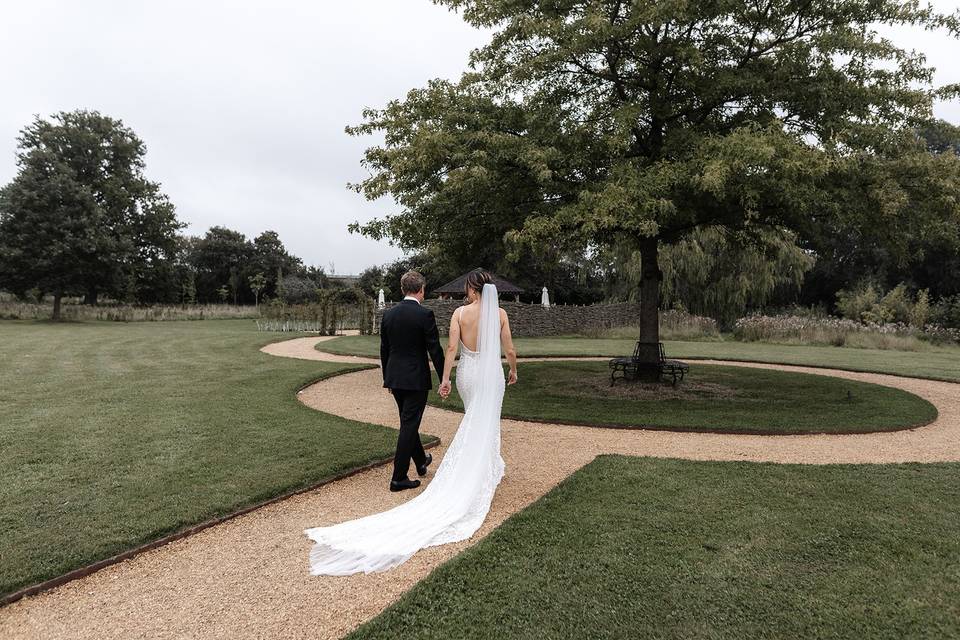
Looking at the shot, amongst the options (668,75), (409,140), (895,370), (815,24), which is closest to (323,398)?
(409,140)

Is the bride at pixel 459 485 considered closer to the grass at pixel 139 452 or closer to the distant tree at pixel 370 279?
the grass at pixel 139 452

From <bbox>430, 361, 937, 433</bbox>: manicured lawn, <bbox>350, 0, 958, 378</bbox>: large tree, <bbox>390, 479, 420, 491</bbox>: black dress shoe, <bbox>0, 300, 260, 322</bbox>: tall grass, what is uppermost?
<bbox>350, 0, 958, 378</bbox>: large tree

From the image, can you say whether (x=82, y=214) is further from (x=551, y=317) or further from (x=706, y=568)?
(x=706, y=568)

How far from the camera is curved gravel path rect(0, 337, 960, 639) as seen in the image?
2.90 m

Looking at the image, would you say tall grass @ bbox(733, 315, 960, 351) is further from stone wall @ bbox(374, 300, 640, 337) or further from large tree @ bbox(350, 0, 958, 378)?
large tree @ bbox(350, 0, 958, 378)

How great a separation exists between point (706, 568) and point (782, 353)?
54.8 ft

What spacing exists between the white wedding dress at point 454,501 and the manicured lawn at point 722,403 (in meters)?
3.43

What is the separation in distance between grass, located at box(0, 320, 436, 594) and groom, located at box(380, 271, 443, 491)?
89cm

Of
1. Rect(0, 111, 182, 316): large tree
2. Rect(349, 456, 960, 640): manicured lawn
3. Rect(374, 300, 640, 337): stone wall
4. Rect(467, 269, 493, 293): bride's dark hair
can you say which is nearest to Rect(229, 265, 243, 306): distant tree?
Rect(0, 111, 182, 316): large tree

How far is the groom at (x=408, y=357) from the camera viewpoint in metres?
4.83

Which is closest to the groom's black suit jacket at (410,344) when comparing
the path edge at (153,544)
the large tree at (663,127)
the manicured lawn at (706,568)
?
the path edge at (153,544)

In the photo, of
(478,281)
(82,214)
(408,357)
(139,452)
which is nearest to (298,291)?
(82,214)

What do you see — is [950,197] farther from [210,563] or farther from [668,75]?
[210,563]

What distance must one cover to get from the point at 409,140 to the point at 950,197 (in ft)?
26.5
